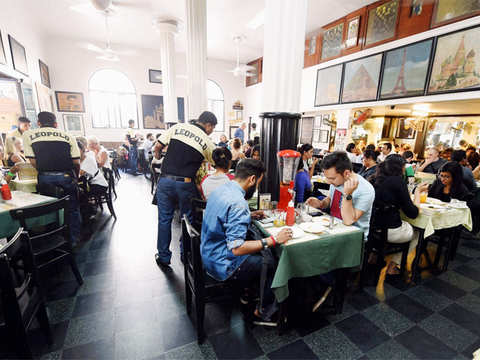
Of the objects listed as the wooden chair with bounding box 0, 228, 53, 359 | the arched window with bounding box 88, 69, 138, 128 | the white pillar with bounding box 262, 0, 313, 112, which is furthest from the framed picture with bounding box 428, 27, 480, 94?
the arched window with bounding box 88, 69, 138, 128

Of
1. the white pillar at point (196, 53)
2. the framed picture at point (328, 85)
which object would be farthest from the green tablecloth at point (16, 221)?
the framed picture at point (328, 85)

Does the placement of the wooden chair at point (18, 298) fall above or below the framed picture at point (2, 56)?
below

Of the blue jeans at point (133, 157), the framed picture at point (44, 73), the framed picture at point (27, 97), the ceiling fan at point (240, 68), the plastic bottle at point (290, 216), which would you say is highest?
the ceiling fan at point (240, 68)

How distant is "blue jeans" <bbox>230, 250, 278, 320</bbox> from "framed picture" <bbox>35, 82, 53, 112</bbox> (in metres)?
9.11

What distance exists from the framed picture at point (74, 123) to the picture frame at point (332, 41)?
1056cm

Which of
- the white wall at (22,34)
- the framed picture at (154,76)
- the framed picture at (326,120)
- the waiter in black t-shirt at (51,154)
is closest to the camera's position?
the waiter in black t-shirt at (51,154)

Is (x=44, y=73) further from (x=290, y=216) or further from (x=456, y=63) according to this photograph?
(x=456, y=63)

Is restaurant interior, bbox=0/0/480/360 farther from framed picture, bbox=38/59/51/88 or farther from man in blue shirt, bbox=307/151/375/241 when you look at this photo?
framed picture, bbox=38/59/51/88

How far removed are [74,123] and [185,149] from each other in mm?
10398

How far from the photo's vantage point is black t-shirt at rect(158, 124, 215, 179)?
2.43m

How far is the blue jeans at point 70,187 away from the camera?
2.86 metres

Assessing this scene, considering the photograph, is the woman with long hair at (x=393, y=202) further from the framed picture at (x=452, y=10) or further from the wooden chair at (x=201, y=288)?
the framed picture at (x=452, y=10)

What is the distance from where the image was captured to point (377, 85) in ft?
21.4

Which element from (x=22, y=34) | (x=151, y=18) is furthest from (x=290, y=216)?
(x=22, y=34)
